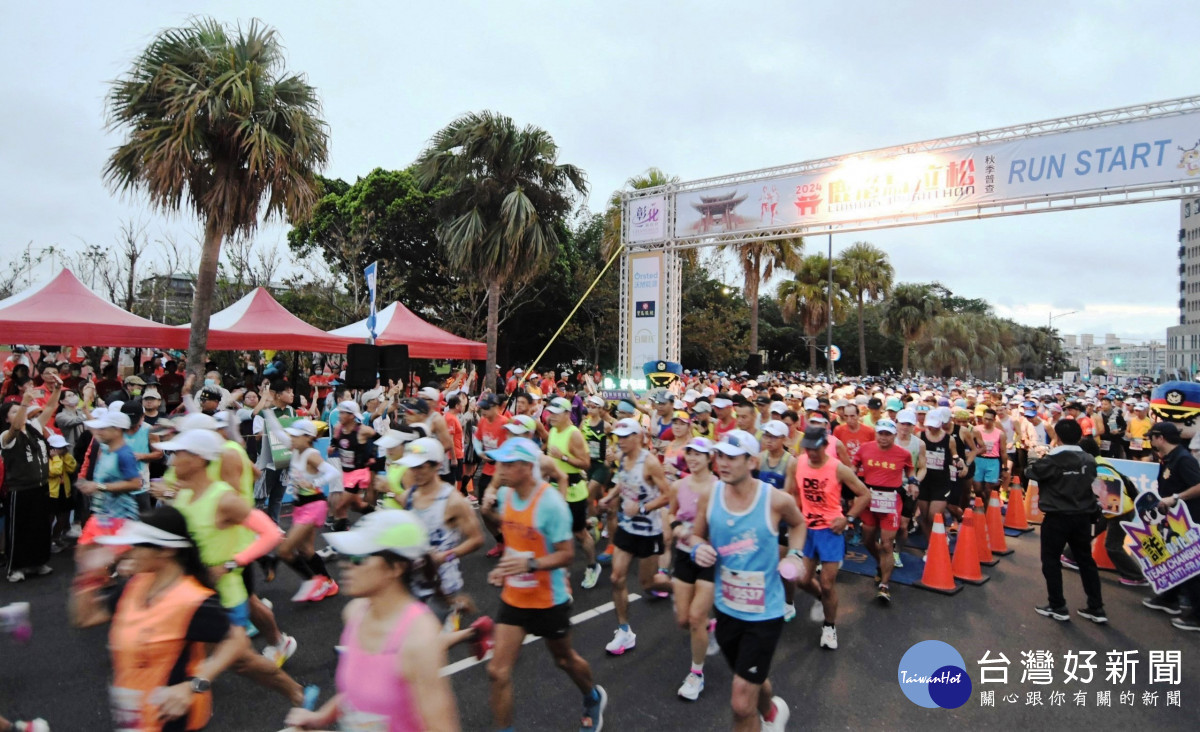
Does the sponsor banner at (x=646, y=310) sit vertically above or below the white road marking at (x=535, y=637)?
above

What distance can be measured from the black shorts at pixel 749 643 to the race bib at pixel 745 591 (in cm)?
7

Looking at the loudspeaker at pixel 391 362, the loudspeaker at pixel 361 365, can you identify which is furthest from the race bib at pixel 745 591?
the loudspeaker at pixel 391 362

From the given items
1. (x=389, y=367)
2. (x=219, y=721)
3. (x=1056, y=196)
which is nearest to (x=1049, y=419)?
(x=1056, y=196)

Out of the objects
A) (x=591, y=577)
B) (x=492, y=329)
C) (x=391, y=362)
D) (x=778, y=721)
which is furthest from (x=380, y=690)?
(x=492, y=329)

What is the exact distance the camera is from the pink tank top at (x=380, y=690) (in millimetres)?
2174

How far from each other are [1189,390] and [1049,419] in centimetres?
548

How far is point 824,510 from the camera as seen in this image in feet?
17.1

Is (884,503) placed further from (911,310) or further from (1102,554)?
(911,310)

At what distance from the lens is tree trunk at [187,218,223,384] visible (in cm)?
1196

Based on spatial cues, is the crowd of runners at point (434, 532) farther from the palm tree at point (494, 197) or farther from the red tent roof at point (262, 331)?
the palm tree at point (494, 197)

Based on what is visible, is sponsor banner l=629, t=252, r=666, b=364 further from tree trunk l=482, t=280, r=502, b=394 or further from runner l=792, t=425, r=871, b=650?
runner l=792, t=425, r=871, b=650

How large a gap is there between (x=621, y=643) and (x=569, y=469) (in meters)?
1.84

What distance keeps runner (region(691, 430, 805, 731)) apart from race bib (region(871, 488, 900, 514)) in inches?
114

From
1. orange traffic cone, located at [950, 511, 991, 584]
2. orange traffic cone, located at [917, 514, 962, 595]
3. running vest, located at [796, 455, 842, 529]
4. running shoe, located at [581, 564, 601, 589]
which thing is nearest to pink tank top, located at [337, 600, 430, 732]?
running vest, located at [796, 455, 842, 529]
